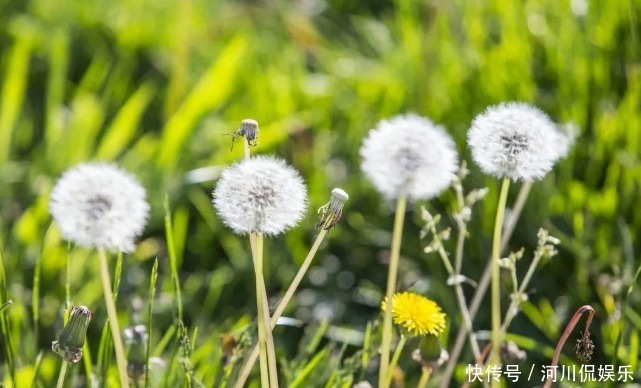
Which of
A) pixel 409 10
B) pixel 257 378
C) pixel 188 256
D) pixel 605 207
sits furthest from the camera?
pixel 409 10

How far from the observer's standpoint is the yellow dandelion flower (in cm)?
104

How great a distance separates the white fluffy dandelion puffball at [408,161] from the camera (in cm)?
96

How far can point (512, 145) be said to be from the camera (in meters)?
0.99

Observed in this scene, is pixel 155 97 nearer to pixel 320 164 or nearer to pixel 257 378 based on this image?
pixel 320 164

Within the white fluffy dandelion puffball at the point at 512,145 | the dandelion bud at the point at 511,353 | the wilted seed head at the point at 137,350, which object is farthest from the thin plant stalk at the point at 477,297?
the wilted seed head at the point at 137,350

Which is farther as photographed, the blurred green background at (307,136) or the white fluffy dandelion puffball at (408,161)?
the blurred green background at (307,136)

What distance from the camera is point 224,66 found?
235cm

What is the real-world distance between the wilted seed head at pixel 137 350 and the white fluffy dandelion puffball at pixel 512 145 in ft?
1.49

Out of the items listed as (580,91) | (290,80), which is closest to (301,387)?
(580,91)

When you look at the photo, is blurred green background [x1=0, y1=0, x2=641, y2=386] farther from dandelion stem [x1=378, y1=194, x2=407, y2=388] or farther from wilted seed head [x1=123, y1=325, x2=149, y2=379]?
dandelion stem [x1=378, y1=194, x2=407, y2=388]

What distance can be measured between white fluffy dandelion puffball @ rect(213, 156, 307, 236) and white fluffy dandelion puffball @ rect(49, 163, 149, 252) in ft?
0.31

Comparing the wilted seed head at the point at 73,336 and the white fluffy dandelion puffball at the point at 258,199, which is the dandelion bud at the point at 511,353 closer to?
the white fluffy dandelion puffball at the point at 258,199

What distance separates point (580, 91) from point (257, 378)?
3.04ft

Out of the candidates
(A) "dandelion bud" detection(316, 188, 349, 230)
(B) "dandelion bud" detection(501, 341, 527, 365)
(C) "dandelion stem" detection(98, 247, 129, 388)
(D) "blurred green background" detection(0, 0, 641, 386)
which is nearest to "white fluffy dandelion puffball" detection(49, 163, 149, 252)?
(C) "dandelion stem" detection(98, 247, 129, 388)
